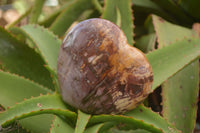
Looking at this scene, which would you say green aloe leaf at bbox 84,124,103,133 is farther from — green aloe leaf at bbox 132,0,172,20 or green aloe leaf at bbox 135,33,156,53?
green aloe leaf at bbox 132,0,172,20

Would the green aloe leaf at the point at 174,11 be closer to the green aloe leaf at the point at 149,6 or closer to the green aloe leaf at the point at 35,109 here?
the green aloe leaf at the point at 149,6

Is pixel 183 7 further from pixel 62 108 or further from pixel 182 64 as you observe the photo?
pixel 62 108

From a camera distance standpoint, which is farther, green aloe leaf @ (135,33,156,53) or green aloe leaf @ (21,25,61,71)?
green aloe leaf @ (135,33,156,53)

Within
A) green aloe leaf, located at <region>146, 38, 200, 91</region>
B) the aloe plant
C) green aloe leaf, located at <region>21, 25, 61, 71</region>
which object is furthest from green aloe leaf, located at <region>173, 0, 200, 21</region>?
green aloe leaf, located at <region>21, 25, 61, 71</region>

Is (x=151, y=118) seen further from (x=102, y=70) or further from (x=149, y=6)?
(x=149, y=6)

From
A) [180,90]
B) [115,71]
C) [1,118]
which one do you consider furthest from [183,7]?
[1,118]
